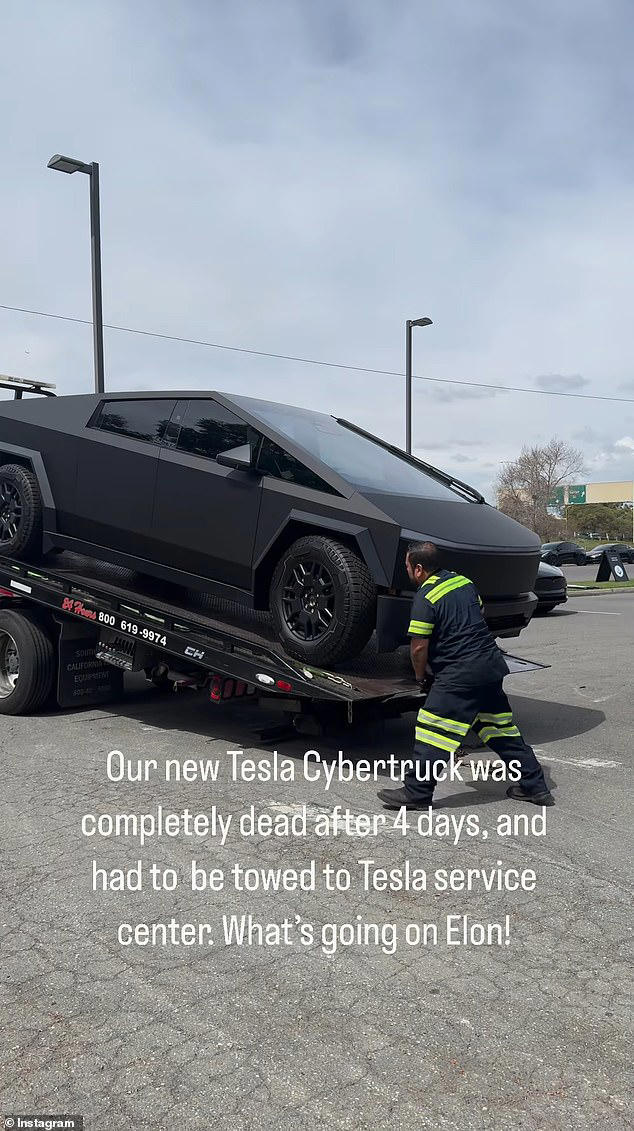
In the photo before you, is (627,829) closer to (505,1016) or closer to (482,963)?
(482,963)

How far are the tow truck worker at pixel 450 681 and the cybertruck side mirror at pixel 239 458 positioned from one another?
1.31 m

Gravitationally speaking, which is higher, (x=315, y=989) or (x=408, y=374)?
(x=408, y=374)

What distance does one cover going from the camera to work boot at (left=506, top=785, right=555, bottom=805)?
5.14m

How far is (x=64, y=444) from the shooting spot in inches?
276

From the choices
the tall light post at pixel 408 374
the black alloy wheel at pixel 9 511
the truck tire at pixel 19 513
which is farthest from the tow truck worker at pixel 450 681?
the tall light post at pixel 408 374

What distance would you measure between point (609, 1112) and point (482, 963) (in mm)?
855

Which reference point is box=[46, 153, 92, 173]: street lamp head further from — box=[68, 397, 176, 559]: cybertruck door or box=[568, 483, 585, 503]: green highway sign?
box=[568, 483, 585, 503]: green highway sign

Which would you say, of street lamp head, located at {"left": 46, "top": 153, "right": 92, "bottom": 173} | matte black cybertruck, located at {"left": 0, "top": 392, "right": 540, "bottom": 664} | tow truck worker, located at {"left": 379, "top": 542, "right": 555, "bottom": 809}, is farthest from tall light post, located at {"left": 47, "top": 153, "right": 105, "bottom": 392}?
tow truck worker, located at {"left": 379, "top": 542, "right": 555, "bottom": 809}

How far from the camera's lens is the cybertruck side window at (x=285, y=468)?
5.70 metres

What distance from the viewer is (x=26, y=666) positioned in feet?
22.9

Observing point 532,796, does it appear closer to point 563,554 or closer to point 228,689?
point 228,689

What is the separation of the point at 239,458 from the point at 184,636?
3.90 ft

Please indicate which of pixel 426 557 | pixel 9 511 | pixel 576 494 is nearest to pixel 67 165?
pixel 9 511

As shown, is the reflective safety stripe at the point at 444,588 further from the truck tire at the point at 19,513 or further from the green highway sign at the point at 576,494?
the green highway sign at the point at 576,494
